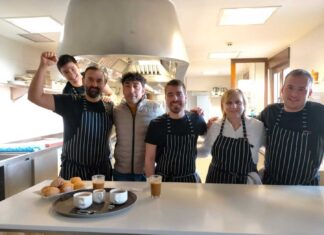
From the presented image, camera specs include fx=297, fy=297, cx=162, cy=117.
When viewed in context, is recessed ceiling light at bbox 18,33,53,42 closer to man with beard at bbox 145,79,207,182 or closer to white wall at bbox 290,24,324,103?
man with beard at bbox 145,79,207,182

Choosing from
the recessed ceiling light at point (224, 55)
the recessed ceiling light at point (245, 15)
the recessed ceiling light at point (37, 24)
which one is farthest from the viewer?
the recessed ceiling light at point (224, 55)

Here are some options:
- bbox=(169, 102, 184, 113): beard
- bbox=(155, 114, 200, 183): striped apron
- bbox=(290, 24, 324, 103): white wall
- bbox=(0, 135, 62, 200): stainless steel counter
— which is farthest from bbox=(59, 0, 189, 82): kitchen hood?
bbox=(290, 24, 324, 103): white wall

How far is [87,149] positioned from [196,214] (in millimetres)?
903

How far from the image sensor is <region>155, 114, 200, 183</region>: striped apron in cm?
175

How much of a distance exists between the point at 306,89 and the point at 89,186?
1.31 m

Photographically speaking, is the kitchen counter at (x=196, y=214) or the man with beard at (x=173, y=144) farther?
the man with beard at (x=173, y=144)

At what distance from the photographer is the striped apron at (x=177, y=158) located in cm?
175

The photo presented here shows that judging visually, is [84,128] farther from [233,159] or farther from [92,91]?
[233,159]

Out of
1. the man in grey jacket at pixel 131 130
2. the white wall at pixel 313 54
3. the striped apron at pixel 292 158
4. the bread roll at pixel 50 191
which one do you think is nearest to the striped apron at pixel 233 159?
the striped apron at pixel 292 158

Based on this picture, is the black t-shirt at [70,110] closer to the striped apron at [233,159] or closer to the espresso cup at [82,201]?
the espresso cup at [82,201]

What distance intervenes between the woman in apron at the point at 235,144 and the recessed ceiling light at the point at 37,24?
2.02 metres

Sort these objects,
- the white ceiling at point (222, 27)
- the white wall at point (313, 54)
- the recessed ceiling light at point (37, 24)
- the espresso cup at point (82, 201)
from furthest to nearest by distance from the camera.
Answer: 1. the white wall at point (313, 54)
2. the recessed ceiling light at point (37, 24)
3. the white ceiling at point (222, 27)
4. the espresso cup at point (82, 201)

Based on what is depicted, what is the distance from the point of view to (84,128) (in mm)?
1810

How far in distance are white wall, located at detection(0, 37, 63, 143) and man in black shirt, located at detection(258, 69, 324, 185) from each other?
305 centimetres
